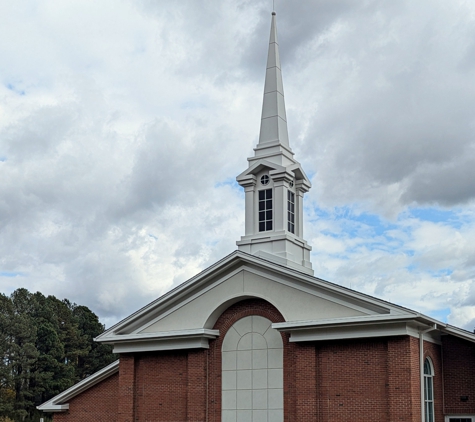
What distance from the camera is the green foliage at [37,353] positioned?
200 ft

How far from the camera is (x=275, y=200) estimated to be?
86.9 ft

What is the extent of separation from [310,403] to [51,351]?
49.2 m

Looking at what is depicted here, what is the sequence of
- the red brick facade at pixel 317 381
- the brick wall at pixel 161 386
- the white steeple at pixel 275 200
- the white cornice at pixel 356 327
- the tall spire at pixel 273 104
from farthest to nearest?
the tall spire at pixel 273 104 < the white steeple at pixel 275 200 < the brick wall at pixel 161 386 < the red brick facade at pixel 317 381 < the white cornice at pixel 356 327

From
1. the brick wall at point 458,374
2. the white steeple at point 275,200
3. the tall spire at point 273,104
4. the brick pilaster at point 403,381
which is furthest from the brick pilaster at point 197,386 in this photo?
the tall spire at point 273,104

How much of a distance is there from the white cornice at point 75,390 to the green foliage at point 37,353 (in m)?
27.9

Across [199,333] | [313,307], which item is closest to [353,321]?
[313,307]

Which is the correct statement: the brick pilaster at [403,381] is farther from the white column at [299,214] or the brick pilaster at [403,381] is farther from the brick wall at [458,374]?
the white column at [299,214]

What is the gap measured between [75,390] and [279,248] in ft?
32.7

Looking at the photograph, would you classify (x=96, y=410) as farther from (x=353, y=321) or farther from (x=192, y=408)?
(x=353, y=321)

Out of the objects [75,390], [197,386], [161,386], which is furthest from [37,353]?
[197,386]

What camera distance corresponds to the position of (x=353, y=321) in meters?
20.8

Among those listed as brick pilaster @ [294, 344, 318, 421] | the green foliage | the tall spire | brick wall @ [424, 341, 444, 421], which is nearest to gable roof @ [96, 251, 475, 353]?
brick wall @ [424, 341, 444, 421]

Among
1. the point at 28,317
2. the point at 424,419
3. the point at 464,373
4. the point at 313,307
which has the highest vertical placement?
the point at 28,317

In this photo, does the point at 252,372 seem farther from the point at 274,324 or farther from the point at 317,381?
the point at 317,381
